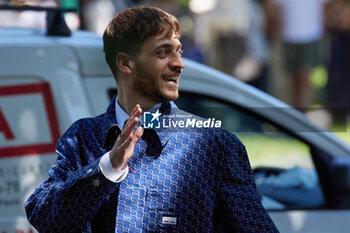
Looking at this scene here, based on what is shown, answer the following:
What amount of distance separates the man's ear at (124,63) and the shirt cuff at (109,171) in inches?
11.0

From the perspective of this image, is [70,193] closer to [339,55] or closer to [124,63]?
[124,63]

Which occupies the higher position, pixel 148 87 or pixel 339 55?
pixel 148 87

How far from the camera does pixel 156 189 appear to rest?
1960 mm

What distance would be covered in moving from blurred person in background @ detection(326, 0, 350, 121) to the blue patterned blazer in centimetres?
647

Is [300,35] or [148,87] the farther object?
[300,35]

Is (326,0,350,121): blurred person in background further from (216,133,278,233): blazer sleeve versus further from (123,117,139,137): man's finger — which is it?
(123,117,139,137): man's finger

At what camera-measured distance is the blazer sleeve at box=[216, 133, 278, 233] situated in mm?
2012

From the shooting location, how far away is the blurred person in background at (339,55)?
27.2 ft

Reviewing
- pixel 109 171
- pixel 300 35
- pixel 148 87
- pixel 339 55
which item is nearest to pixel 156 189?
pixel 109 171

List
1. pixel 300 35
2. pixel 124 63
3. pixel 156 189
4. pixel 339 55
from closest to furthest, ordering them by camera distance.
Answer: pixel 156 189 → pixel 124 63 → pixel 300 35 → pixel 339 55

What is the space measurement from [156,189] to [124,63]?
35 centimetres

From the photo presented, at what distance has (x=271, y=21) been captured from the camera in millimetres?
8672

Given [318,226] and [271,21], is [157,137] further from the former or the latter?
[271,21]

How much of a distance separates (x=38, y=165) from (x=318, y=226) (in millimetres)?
1203
